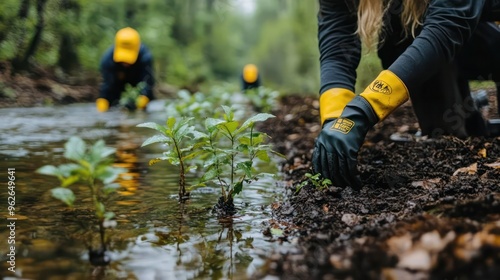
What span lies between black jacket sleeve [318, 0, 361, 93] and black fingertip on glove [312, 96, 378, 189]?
51 cm

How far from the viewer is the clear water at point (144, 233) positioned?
135 centimetres

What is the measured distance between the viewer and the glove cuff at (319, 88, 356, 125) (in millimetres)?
2344

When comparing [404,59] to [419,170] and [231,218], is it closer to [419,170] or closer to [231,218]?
[419,170]

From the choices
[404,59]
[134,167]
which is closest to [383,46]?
[404,59]

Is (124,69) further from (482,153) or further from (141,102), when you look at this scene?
(482,153)

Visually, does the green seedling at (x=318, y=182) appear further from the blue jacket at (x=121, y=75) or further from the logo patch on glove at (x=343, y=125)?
the blue jacket at (x=121, y=75)

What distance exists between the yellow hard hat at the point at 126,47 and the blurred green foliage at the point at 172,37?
2.81m

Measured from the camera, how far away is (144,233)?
1646mm

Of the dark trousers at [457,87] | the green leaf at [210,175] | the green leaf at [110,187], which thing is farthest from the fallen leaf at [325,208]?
the dark trousers at [457,87]

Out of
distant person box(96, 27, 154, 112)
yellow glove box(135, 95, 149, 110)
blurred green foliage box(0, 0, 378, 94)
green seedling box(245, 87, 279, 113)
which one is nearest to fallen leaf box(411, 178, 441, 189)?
blurred green foliage box(0, 0, 378, 94)

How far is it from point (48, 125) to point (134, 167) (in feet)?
9.45

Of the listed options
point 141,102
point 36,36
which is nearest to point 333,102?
point 141,102

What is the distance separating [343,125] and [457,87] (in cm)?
160

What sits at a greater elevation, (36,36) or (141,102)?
→ (36,36)
